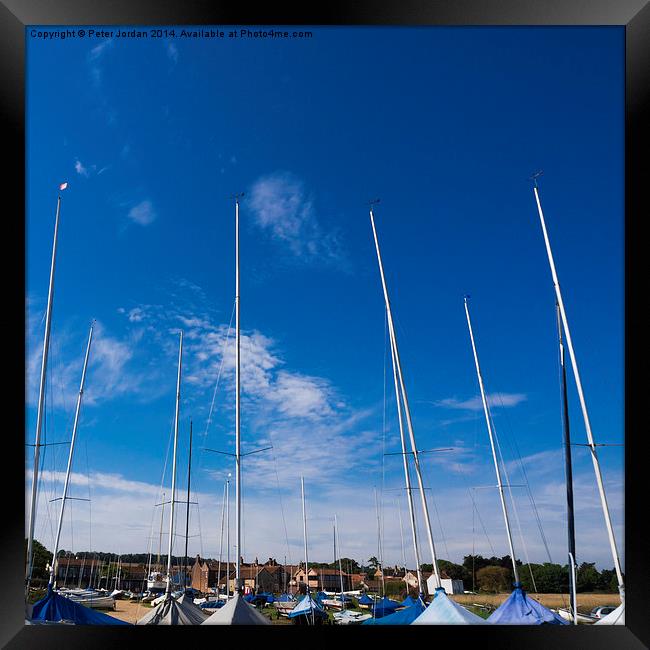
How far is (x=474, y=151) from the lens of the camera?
457 inches

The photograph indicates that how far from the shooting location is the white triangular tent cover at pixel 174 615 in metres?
7.30

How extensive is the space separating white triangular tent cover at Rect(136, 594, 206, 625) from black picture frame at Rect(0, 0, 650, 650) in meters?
4.08

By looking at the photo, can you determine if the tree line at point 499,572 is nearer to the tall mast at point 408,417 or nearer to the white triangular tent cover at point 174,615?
the tall mast at point 408,417

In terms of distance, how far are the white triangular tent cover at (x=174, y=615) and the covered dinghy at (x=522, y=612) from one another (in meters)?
3.69

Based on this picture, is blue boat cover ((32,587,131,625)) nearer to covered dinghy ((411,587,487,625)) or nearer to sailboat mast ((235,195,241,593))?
sailboat mast ((235,195,241,593))

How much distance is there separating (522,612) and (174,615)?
4191mm

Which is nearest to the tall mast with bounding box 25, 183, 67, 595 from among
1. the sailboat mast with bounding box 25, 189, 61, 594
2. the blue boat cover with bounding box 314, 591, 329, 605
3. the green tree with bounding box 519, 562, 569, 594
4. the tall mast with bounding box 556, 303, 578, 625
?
the sailboat mast with bounding box 25, 189, 61, 594

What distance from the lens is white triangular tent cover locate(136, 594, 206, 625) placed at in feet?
23.9

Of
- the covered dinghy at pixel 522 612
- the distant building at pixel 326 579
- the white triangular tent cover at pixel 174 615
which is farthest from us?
the distant building at pixel 326 579

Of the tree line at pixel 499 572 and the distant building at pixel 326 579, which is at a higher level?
the tree line at pixel 499 572

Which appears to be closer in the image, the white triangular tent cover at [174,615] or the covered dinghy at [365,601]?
the white triangular tent cover at [174,615]

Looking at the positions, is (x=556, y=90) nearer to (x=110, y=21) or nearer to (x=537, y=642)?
(x=110, y=21)

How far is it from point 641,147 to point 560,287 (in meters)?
4.28

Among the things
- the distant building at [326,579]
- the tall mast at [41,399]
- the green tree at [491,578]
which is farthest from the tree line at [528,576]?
the distant building at [326,579]
